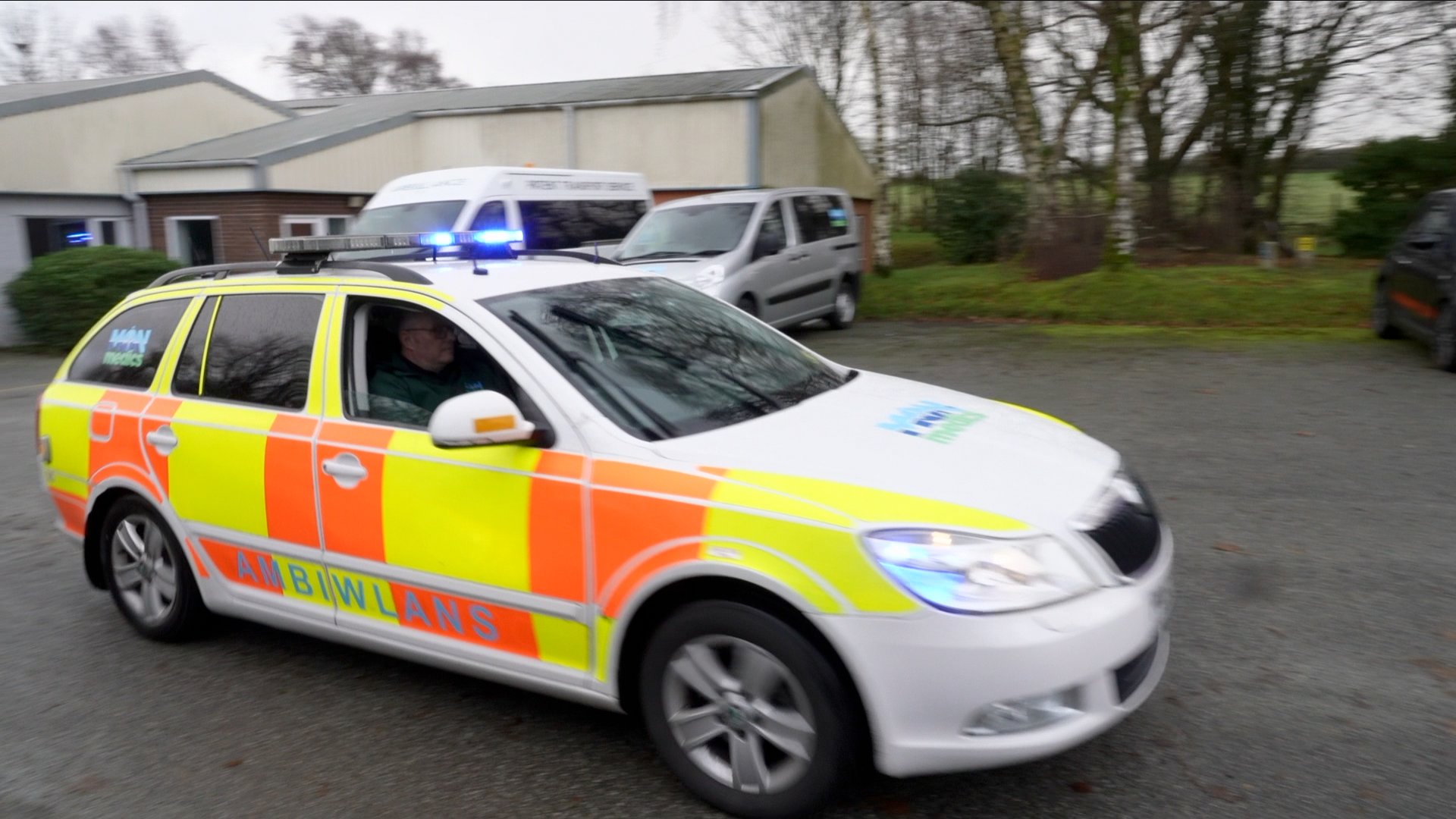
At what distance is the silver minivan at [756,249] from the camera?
12.2m

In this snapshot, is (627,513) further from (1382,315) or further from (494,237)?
(1382,315)

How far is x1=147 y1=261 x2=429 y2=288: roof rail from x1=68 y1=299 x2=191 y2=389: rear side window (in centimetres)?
16

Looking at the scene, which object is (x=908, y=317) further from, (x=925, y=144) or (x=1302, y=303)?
(x=925, y=144)

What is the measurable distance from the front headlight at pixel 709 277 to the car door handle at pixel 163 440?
292 inches

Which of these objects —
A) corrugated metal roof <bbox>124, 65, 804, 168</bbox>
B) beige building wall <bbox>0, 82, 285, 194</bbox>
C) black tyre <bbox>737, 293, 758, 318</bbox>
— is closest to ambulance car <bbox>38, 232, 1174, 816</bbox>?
black tyre <bbox>737, 293, 758, 318</bbox>

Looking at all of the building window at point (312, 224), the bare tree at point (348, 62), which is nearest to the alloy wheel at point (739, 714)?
the building window at point (312, 224)

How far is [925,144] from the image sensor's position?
33.6 metres

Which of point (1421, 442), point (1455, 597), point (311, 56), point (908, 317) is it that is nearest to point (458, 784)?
point (1455, 597)

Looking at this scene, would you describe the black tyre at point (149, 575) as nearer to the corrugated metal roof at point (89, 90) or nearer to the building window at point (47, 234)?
the building window at point (47, 234)

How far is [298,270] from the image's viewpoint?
14.7ft

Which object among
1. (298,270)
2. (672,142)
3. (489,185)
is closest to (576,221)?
(489,185)

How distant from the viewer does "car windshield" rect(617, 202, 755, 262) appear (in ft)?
41.4

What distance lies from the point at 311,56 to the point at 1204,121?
51.4 metres

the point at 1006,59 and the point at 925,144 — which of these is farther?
the point at 925,144
